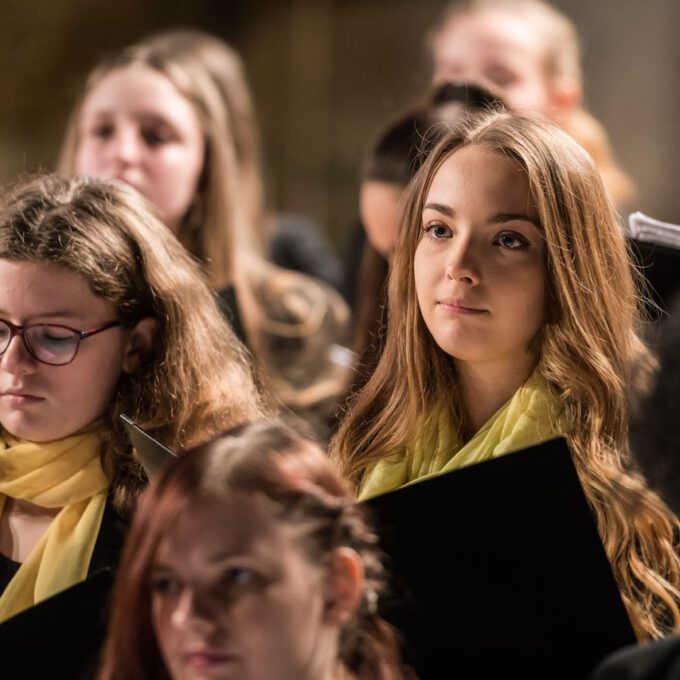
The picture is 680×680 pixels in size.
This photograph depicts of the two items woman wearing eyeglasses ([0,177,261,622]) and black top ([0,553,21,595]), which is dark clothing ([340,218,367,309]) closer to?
woman wearing eyeglasses ([0,177,261,622])

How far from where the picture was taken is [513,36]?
2.62 metres

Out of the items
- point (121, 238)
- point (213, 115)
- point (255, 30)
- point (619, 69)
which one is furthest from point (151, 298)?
point (255, 30)

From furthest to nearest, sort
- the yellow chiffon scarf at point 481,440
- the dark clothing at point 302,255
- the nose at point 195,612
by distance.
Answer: the dark clothing at point 302,255
the yellow chiffon scarf at point 481,440
the nose at point 195,612

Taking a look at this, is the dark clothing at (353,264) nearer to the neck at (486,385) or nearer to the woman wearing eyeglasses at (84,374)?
the woman wearing eyeglasses at (84,374)

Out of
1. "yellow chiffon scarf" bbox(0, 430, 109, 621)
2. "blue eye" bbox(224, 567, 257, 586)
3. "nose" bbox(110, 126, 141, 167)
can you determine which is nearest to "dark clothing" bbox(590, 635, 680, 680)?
"blue eye" bbox(224, 567, 257, 586)

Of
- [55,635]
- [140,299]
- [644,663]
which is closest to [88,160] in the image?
[140,299]

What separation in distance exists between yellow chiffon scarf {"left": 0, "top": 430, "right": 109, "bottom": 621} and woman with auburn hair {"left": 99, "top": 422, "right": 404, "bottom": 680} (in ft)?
0.83

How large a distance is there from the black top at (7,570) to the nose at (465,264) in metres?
0.60

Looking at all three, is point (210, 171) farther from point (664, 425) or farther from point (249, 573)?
point (249, 573)

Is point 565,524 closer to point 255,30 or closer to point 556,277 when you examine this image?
point 556,277

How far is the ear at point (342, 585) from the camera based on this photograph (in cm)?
111

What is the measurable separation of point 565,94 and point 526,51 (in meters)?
0.14

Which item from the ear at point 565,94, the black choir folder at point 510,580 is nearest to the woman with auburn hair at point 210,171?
the ear at point 565,94

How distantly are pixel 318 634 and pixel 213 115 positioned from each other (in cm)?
181
